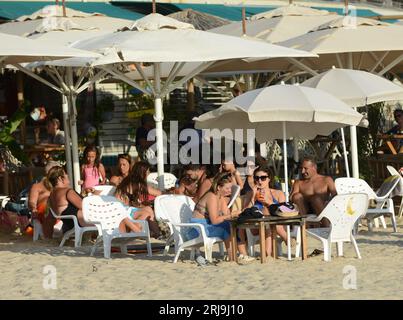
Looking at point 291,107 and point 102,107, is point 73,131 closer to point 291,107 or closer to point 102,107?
point 291,107

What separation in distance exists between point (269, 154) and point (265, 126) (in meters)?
4.76

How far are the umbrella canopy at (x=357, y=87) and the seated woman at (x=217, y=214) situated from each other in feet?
10.8

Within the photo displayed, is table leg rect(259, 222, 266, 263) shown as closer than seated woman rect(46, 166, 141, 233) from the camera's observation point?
Yes

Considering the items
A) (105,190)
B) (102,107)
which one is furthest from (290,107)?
(102,107)

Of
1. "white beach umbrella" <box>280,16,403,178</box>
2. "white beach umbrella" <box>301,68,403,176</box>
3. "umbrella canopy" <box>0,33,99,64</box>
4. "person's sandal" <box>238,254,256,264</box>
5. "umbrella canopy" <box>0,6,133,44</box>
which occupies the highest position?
"umbrella canopy" <box>0,6,133,44</box>

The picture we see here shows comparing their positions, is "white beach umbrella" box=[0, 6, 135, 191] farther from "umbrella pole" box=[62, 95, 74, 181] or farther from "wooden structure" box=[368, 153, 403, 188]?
"wooden structure" box=[368, 153, 403, 188]

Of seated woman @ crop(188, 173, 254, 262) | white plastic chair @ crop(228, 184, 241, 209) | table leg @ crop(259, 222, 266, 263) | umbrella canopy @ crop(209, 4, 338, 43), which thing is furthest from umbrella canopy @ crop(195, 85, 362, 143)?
umbrella canopy @ crop(209, 4, 338, 43)

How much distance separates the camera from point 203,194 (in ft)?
43.5

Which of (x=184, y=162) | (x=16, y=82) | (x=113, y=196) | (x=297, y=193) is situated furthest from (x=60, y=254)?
(x=16, y=82)

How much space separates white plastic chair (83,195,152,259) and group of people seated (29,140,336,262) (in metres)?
0.12

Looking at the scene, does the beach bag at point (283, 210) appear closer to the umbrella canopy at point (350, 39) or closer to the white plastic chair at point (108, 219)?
the white plastic chair at point (108, 219)

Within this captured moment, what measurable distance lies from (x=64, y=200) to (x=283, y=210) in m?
3.17

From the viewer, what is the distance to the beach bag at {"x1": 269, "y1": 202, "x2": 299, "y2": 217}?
12328mm

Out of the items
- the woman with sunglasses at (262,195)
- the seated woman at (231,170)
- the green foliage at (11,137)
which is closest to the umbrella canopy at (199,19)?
the green foliage at (11,137)
